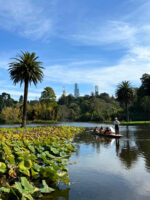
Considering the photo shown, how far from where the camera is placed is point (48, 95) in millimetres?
84875

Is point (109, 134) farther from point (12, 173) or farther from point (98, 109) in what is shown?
point (98, 109)

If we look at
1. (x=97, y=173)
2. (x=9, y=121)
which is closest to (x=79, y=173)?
(x=97, y=173)

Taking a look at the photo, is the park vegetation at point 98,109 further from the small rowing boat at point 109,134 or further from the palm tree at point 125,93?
the small rowing boat at point 109,134

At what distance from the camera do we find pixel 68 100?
13762cm

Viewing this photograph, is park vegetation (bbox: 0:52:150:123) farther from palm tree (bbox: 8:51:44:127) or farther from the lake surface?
the lake surface

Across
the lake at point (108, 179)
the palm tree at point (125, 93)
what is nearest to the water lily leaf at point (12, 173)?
the lake at point (108, 179)

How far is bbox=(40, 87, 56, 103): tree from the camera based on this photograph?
8338cm

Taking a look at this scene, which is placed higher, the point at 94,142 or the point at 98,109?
the point at 98,109

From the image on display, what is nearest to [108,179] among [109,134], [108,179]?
[108,179]

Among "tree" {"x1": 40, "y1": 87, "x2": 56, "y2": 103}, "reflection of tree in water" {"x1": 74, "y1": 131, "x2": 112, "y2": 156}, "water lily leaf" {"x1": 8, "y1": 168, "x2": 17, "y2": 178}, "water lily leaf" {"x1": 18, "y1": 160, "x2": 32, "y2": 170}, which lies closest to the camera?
"water lily leaf" {"x1": 18, "y1": 160, "x2": 32, "y2": 170}

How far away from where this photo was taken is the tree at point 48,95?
274ft

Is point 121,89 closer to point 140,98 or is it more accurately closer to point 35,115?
point 140,98

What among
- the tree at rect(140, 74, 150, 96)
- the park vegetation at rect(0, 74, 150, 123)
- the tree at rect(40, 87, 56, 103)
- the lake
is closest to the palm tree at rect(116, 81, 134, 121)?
the park vegetation at rect(0, 74, 150, 123)

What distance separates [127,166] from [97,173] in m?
1.57
